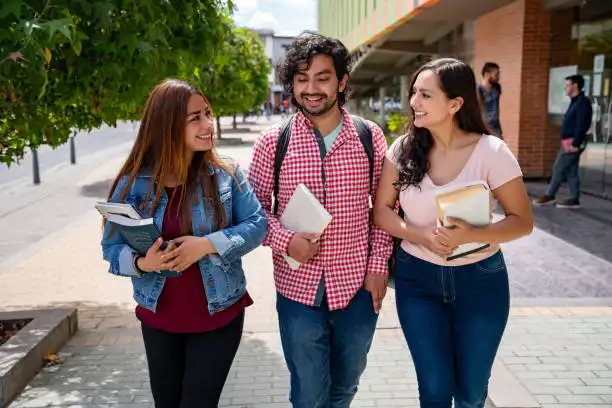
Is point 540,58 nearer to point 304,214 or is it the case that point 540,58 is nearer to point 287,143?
point 287,143

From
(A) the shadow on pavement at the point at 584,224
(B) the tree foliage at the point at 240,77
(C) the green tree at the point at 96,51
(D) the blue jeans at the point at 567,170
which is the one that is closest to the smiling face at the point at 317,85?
(C) the green tree at the point at 96,51

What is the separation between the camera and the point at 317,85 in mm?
2738

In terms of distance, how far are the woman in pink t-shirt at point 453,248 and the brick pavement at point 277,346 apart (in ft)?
4.10

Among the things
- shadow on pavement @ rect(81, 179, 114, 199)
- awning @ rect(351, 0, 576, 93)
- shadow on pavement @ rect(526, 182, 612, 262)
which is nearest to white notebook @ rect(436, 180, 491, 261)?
awning @ rect(351, 0, 576, 93)

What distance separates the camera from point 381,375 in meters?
4.29

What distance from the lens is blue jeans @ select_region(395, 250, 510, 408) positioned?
106 inches

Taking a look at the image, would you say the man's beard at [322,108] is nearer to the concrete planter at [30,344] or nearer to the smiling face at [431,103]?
the smiling face at [431,103]

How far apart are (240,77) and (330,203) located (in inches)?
876

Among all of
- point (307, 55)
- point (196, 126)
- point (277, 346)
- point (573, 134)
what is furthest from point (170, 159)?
point (573, 134)

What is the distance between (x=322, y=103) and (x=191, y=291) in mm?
938

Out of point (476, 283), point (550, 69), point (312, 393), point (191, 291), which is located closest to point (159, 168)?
point (191, 291)

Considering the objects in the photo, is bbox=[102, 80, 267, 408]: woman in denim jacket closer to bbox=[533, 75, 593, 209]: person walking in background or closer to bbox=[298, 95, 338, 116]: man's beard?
bbox=[298, 95, 338, 116]: man's beard

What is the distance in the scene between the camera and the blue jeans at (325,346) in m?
2.77

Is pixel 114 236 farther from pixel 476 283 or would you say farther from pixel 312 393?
pixel 476 283
